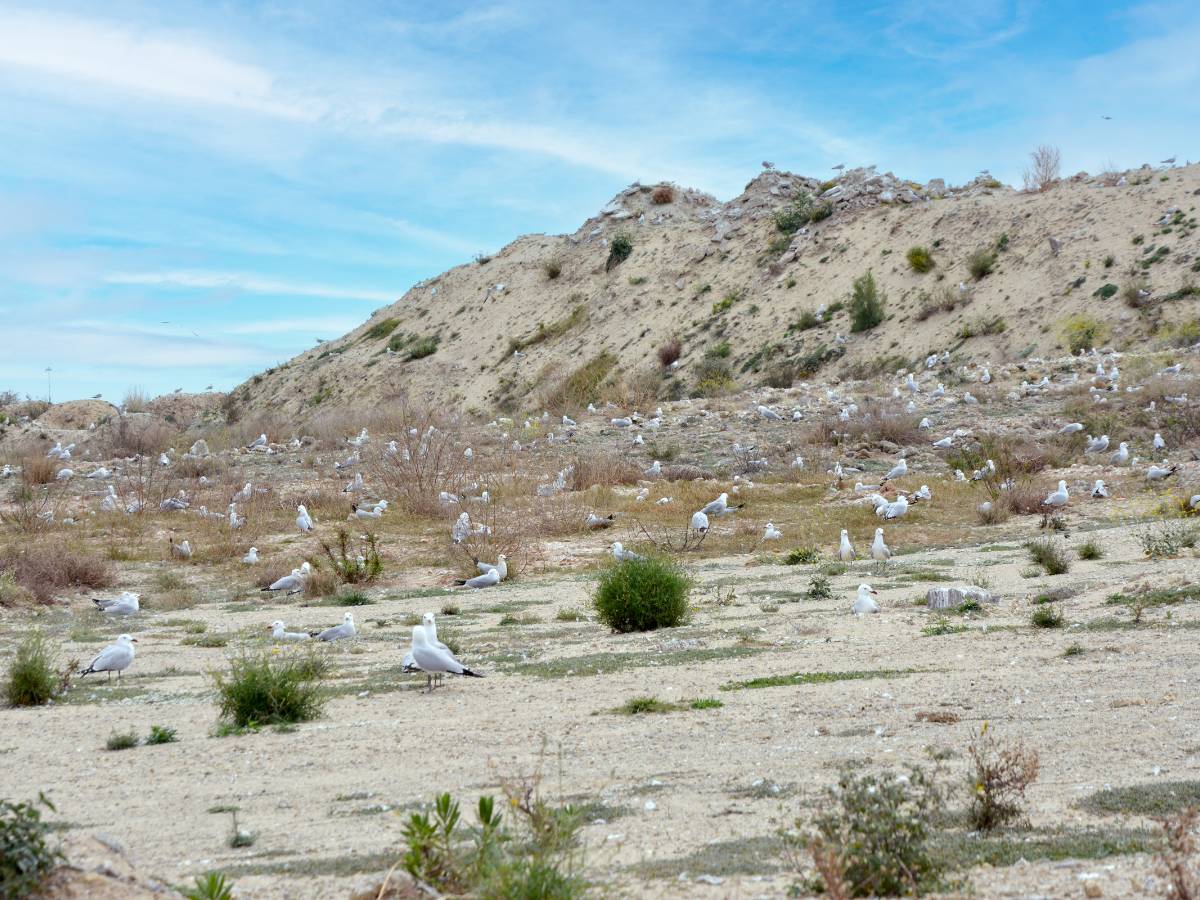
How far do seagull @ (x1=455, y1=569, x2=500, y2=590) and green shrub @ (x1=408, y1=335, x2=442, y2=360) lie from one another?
144 feet

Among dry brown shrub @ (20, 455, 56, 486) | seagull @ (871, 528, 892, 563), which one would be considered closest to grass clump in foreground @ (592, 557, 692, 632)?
seagull @ (871, 528, 892, 563)

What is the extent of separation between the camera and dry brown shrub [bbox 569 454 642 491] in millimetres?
22625

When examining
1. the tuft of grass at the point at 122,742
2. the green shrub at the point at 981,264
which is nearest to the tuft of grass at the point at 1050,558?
the tuft of grass at the point at 122,742

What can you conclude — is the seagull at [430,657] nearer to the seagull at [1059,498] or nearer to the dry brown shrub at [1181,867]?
the dry brown shrub at [1181,867]

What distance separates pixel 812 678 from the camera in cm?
848

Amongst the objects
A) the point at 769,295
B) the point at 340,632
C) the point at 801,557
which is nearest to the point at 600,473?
the point at 801,557

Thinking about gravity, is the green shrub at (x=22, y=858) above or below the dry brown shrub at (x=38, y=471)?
below

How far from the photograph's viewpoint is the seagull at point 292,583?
50.2ft

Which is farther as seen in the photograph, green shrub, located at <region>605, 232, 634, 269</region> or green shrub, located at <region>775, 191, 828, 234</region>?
green shrub, located at <region>605, 232, 634, 269</region>

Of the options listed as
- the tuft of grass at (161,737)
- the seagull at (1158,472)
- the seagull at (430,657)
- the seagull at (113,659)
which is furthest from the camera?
the seagull at (1158,472)

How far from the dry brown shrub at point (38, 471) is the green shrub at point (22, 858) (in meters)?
23.8

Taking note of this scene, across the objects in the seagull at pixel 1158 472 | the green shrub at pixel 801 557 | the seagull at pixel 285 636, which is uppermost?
the seagull at pixel 1158 472

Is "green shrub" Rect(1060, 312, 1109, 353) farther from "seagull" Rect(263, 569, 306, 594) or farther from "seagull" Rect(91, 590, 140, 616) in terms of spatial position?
"seagull" Rect(91, 590, 140, 616)

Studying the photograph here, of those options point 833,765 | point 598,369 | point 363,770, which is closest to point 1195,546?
point 833,765
